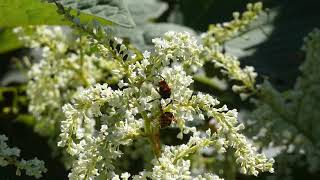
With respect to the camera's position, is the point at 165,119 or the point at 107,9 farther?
the point at 107,9

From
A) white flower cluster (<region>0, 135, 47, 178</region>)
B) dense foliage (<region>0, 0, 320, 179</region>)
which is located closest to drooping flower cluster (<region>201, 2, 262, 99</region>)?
dense foliage (<region>0, 0, 320, 179</region>)

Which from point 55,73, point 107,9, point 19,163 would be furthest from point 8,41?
point 19,163

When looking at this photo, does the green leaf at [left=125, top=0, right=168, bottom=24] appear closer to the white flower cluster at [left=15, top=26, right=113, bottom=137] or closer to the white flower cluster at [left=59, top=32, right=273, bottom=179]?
the white flower cluster at [left=15, top=26, right=113, bottom=137]

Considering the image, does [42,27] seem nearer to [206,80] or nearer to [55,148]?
[55,148]

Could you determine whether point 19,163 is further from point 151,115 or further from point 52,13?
point 52,13

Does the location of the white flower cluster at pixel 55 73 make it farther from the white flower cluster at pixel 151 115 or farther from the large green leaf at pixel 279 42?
the white flower cluster at pixel 151 115

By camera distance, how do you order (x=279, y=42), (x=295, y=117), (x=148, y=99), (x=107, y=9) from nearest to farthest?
(x=148, y=99), (x=107, y=9), (x=295, y=117), (x=279, y=42)
